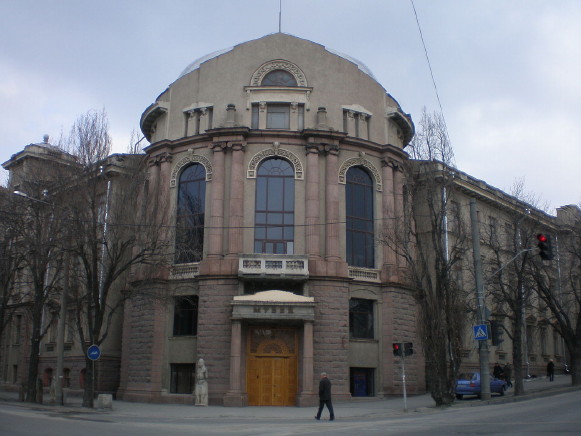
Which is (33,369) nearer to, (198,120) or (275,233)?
(275,233)

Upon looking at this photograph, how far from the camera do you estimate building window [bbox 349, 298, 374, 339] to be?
32.7 m

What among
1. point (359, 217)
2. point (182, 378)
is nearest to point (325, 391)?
point (182, 378)

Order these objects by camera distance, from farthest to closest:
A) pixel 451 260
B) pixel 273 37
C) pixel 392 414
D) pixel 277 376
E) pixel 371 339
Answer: pixel 273 37
pixel 371 339
pixel 277 376
pixel 451 260
pixel 392 414

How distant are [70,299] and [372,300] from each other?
50.0 ft

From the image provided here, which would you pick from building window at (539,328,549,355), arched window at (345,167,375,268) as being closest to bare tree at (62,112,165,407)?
arched window at (345,167,375,268)

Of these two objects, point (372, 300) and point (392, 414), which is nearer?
point (392, 414)

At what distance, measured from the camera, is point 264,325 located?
31078mm

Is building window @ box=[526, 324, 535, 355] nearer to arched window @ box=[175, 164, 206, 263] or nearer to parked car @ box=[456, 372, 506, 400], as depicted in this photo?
parked car @ box=[456, 372, 506, 400]

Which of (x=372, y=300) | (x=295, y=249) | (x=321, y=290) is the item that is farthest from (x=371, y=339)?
(x=295, y=249)

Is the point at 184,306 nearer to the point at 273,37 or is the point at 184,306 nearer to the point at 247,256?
the point at 247,256

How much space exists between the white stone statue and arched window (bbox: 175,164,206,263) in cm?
571

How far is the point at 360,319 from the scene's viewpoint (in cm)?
3300

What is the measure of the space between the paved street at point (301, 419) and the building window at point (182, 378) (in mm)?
2586

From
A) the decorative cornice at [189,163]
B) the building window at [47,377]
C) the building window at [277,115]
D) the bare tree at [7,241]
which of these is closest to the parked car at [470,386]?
the building window at [277,115]
